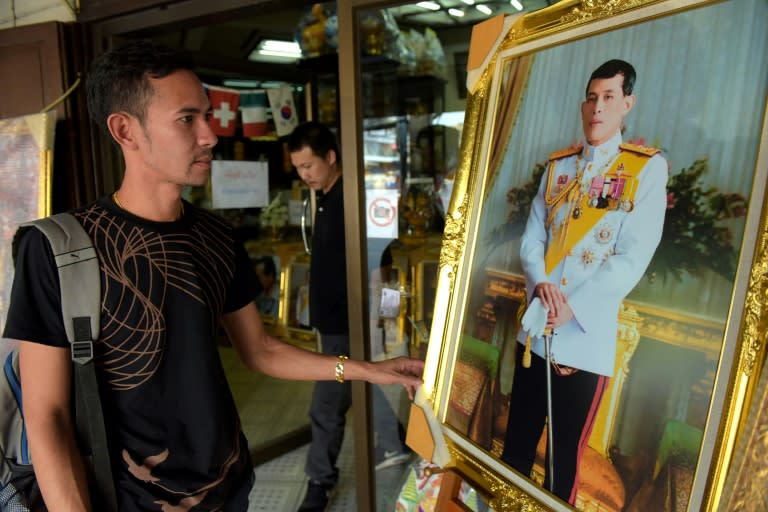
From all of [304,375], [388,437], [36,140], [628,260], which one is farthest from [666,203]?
[36,140]

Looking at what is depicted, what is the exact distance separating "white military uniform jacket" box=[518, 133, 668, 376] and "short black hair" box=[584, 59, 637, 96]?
0.07m

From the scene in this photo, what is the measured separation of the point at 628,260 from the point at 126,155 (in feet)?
3.04

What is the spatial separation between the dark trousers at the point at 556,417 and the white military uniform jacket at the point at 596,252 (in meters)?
0.03

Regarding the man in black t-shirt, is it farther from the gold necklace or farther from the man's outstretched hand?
the man's outstretched hand

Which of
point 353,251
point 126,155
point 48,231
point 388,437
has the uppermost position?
point 126,155

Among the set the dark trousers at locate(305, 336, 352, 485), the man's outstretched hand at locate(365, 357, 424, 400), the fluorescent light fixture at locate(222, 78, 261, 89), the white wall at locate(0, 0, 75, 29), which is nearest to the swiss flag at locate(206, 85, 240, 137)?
the fluorescent light fixture at locate(222, 78, 261, 89)

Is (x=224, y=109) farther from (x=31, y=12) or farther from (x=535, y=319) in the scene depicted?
(x=535, y=319)

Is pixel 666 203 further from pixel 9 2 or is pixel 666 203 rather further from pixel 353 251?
pixel 9 2

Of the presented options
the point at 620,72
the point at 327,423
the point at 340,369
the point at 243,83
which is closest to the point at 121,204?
the point at 340,369

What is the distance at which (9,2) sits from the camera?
2.27 meters

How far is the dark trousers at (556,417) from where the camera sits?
0.80 metres

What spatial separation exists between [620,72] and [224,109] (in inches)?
88.2

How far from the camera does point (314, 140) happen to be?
2223 millimetres

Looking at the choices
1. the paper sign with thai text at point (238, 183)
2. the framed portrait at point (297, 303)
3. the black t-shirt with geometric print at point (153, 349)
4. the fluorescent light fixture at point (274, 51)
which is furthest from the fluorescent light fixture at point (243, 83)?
the black t-shirt with geometric print at point (153, 349)
